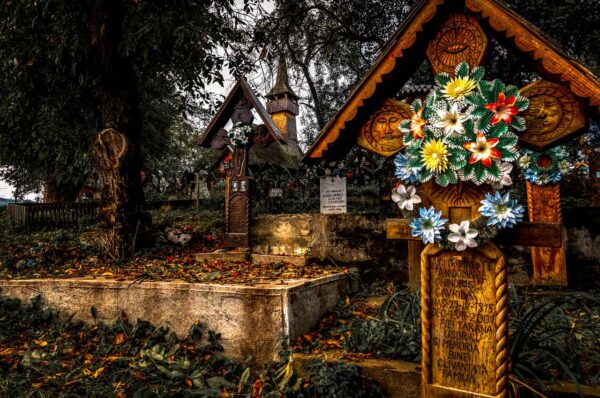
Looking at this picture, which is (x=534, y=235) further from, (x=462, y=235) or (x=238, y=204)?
(x=238, y=204)

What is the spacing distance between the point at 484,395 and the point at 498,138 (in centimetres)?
146

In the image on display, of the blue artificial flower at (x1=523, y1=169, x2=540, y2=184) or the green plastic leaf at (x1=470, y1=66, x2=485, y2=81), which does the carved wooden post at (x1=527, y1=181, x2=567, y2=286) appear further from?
the green plastic leaf at (x1=470, y1=66, x2=485, y2=81)

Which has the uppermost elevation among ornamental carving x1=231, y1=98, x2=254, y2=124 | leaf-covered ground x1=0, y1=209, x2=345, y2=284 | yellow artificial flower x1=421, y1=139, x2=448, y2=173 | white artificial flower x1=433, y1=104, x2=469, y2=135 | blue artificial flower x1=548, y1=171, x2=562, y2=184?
ornamental carving x1=231, y1=98, x2=254, y2=124

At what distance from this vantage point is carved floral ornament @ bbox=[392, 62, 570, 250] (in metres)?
2.16

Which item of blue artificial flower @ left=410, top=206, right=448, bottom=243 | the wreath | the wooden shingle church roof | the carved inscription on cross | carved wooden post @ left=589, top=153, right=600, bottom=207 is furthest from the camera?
carved wooden post @ left=589, top=153, right=600, bottom=207

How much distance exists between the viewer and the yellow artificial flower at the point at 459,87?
88.0 inches

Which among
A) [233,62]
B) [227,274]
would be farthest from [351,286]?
[233,62]

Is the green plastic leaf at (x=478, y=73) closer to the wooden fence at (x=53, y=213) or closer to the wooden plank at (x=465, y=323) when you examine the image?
the wooden plank at (x=465, y=323)

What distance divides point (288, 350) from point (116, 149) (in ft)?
15.6

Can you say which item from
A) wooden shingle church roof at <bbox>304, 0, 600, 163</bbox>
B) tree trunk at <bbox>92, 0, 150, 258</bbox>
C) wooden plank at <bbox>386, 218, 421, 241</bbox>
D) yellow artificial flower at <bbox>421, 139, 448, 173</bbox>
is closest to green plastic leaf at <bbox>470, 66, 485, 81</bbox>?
wooden shingle church roof at <bbox>304, 0, 600, 163</bbox>

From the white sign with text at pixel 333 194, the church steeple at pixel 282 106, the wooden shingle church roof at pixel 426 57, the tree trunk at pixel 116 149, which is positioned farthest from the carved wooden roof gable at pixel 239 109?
the church steeple at pixel 282 106

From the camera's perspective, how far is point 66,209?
12188mm

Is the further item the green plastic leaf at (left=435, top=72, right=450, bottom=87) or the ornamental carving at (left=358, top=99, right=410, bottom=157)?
the ornamental carving at (left=358, top=99, right=410, bottom=157)

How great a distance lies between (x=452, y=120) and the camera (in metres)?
2.25
